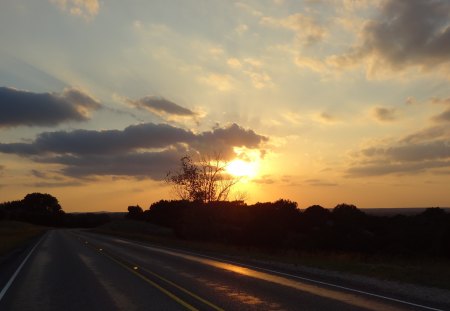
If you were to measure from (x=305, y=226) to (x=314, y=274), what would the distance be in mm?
54425

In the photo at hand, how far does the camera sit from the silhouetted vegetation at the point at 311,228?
5034 centimetres

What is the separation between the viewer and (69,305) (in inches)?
447

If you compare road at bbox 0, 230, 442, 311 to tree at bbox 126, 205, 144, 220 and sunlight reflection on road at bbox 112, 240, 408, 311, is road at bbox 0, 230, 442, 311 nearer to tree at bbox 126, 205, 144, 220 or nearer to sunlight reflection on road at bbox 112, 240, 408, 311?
sunlight reflection on road at bbox 112, 240, 408, 311

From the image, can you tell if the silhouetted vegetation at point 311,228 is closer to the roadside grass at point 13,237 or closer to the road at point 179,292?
the roadside grass at point 13,237

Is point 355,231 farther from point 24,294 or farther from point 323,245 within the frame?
point 24,294

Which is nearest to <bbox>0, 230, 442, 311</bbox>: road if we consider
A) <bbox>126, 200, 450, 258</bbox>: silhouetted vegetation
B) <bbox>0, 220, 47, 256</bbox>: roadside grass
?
<bbox>0, 220, 47, 256</bbox>: roadside grass

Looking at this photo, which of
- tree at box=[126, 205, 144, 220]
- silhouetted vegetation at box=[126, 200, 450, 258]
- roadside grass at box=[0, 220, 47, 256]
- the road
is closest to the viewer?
the road

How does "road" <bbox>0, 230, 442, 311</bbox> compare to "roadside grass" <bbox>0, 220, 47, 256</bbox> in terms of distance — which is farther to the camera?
"roadside grass" <bbox>0, 220, 47, 256</bbox>

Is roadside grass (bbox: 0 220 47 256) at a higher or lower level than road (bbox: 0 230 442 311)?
higher

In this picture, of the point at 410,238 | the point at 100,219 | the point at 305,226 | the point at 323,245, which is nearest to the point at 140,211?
the point at 100,219

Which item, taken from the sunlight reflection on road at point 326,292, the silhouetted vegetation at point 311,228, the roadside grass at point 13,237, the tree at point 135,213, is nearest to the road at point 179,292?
the sunlight reflection on road at point 326,292

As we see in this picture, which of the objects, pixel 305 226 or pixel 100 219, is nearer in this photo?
pixel 305 226

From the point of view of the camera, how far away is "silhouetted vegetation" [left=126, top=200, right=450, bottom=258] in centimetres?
5034

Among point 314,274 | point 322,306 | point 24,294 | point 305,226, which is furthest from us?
point 305,226
